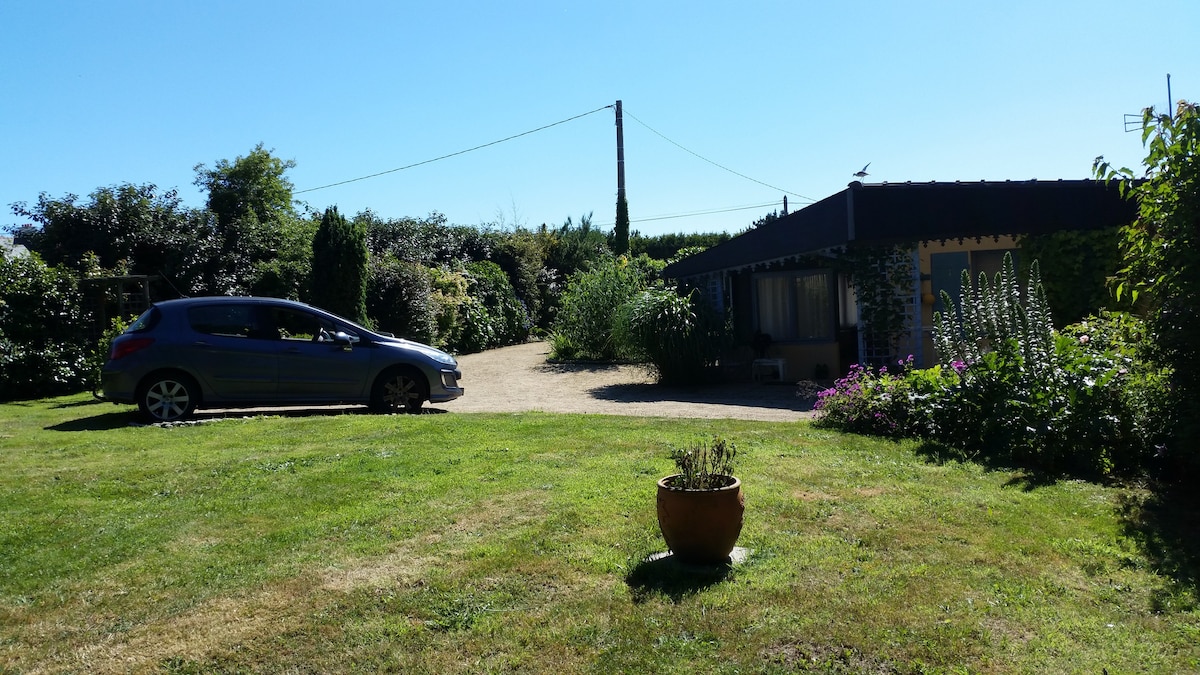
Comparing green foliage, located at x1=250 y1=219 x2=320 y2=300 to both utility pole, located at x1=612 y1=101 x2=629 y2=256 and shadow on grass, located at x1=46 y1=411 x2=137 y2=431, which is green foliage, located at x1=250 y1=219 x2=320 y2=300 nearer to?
shadow on grass, located at x1=46 y1=411 x2=137 y2=431

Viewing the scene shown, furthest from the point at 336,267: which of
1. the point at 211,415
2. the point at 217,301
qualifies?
the point at 211,415

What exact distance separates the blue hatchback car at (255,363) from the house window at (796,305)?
7224 millimetres

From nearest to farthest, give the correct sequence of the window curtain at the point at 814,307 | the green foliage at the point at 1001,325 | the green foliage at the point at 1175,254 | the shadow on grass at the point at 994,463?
the green foliage at the point at 1175,254, the shadow on grass at the point at 994,463, the green foliage at the point at 1001,325, the window curtain at the point at 814,307

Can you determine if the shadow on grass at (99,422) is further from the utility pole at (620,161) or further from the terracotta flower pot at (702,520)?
the utility pole at (620,161)

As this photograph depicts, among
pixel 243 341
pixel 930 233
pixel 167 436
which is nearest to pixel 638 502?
pixel 167 436

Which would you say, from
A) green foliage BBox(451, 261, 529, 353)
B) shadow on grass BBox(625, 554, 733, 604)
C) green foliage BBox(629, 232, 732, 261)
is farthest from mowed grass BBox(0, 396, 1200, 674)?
green foliage BBox(629, 232, 732, 261)

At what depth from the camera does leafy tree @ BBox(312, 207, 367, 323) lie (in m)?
17.2

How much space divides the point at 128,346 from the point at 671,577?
27.2 ft

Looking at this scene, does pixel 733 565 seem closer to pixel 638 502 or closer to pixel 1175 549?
pixel 638 502

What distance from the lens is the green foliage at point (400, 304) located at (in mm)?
19625

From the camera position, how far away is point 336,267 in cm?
1720

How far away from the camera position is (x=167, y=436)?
8.69m

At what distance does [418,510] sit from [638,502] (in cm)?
144

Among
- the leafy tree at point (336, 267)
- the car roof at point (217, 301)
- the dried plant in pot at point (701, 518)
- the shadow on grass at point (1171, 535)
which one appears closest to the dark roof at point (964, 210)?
the shadow on grass at point (1171, 535)
